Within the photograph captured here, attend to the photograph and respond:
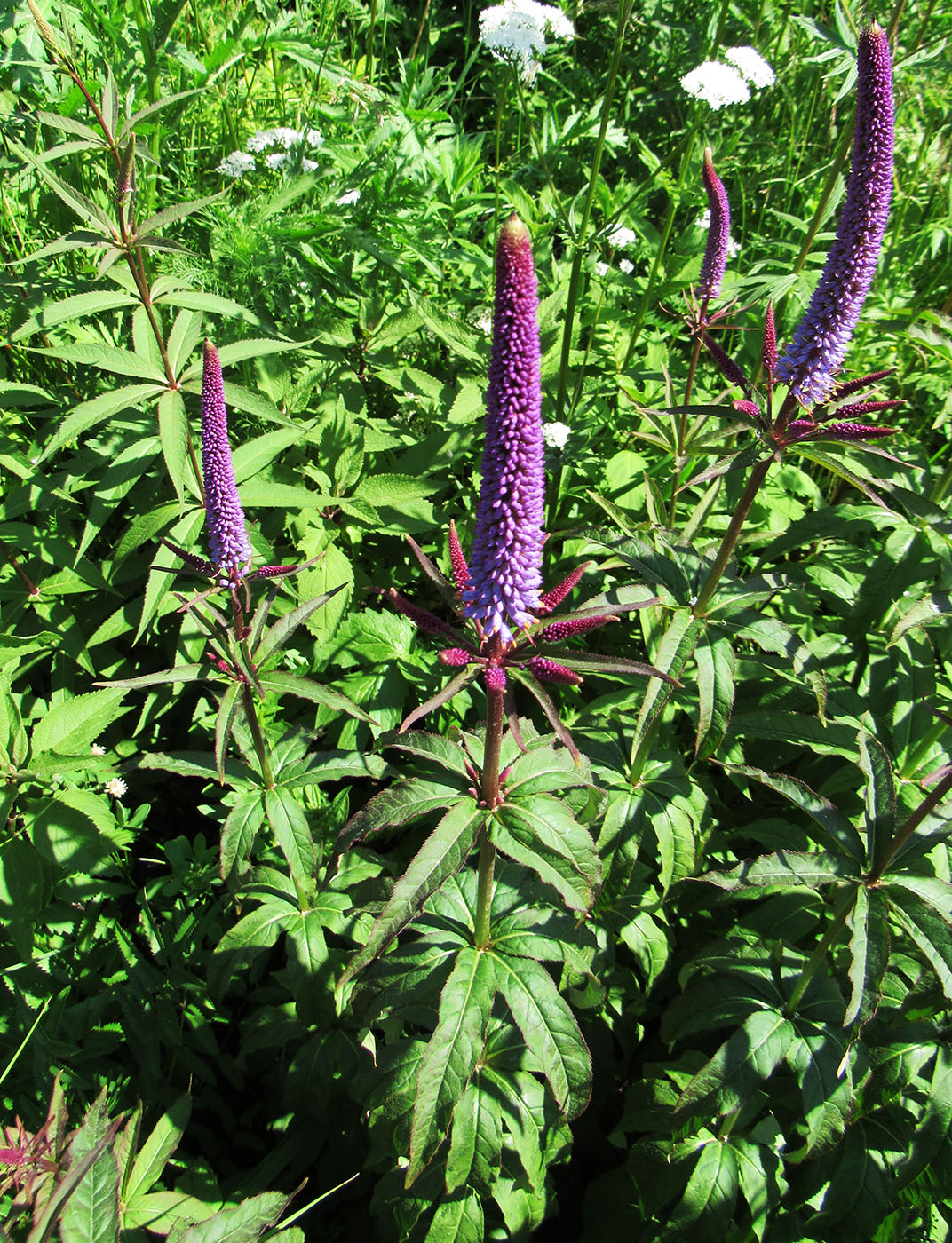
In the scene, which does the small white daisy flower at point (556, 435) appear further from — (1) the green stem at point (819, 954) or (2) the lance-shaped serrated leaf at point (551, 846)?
(1) the green stem at point (819, 954)

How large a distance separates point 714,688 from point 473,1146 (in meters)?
1.61

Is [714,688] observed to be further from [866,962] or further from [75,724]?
[75,724]

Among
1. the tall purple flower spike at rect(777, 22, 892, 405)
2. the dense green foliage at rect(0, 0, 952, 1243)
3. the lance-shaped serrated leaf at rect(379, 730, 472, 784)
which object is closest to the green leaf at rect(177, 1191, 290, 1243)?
the dense green foliage at rect(0, 0, 952, 1243)

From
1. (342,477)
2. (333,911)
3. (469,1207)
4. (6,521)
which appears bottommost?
(469,1207)

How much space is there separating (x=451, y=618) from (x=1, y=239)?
3.01 metres

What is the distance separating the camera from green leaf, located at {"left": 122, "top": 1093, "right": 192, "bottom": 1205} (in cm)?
256

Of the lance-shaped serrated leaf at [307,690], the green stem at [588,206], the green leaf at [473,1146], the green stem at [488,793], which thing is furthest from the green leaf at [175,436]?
the green leaf at [473,1146]

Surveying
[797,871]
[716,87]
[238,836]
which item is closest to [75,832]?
[238,836]

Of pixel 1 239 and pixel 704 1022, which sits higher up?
pixel 1 239

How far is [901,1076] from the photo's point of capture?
2660mm

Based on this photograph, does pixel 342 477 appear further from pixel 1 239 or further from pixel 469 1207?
pixel 469 1207

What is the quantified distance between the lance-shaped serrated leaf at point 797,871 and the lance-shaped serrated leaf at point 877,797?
85 mm

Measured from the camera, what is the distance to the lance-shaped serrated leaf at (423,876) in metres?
1.96

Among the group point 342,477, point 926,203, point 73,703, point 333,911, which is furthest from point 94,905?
point 926,203
